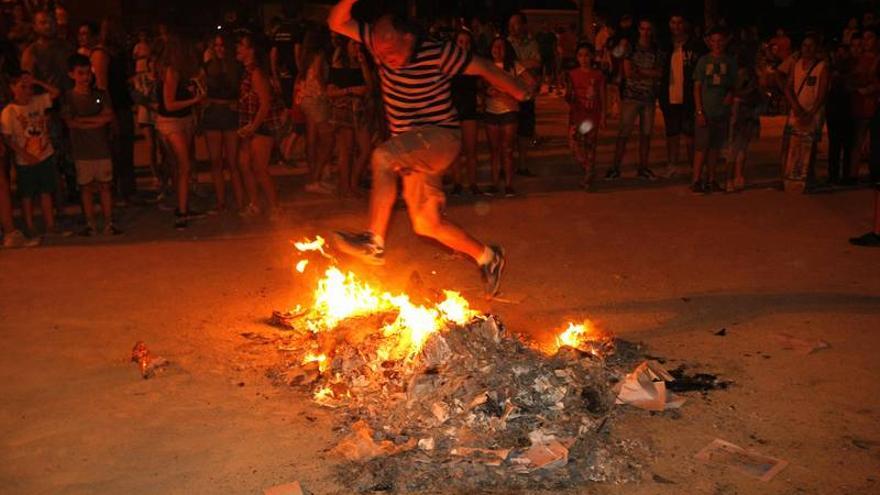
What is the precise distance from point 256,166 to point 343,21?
445 centimetres

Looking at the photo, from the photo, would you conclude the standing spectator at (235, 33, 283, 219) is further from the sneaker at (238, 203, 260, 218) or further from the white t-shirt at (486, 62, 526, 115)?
the white t-shirt at (486, 62, 526, 115)

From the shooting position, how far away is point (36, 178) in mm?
9648

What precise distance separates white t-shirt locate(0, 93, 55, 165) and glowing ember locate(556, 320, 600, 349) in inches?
240

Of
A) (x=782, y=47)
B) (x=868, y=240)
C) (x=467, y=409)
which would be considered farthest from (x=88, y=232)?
(x=782, y=47)

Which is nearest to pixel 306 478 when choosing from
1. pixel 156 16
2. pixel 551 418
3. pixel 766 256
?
pixel 551 418

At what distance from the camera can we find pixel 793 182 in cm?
1198

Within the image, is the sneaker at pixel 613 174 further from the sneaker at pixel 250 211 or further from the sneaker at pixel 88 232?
the sneaker at pixel 88 232

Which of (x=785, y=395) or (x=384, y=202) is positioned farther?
(x=384, y=202)

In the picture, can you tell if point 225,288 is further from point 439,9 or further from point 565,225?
point 439,9

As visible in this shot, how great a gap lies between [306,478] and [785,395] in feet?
9.59

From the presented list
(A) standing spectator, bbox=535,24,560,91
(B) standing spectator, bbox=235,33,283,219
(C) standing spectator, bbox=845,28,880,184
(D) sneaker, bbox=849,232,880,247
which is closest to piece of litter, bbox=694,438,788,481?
(D) sneaker, bbox=849,232,880,247

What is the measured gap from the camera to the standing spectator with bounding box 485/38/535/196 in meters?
11.5

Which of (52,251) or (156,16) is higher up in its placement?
(156,16)

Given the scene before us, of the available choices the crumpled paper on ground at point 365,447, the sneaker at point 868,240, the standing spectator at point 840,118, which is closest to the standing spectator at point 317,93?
the sneaker at point 868,240
